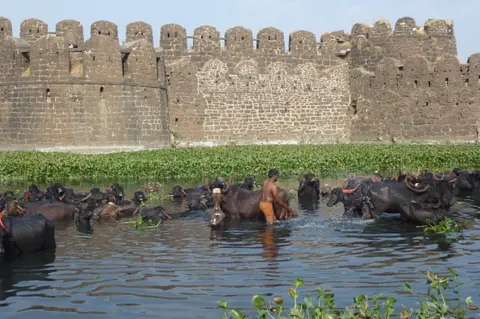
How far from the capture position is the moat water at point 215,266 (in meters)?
9.21

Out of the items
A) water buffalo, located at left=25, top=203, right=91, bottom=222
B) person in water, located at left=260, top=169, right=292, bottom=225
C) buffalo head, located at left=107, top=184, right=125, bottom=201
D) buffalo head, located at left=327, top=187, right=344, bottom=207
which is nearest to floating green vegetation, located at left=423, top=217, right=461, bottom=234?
buffalo head, located at left=327, top=187, right=344, bottom=207

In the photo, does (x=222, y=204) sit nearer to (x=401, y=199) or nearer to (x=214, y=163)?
(x=401, y=199)

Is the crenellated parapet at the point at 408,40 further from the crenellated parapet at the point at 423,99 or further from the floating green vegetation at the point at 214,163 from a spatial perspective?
the floating green vegetation at the point at 214,163

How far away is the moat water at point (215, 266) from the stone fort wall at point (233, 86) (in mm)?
16883

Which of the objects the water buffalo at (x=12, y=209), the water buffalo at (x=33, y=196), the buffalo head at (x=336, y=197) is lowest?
the buffalo head at (x=336, y=197)

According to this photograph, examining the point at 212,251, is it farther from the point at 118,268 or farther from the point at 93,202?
the point at 93,202

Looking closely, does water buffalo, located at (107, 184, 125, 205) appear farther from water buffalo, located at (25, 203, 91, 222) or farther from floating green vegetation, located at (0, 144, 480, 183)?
floating green vegetation, located at (0, 144, 480, 183)

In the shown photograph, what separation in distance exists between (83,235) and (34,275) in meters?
3.42

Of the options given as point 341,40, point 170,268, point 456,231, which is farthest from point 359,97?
point 170,268

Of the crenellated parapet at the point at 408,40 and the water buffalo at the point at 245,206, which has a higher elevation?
the crenellated parapet at the point at 408,40

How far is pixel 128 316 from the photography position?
28.5 feet

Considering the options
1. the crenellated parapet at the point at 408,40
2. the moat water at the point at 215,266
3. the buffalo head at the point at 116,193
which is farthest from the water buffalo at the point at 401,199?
the crenellated parapet at the point at 408,40

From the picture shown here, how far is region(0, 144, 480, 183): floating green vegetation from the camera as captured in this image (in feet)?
85.0

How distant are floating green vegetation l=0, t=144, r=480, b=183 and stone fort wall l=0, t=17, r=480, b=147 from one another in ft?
9.69
